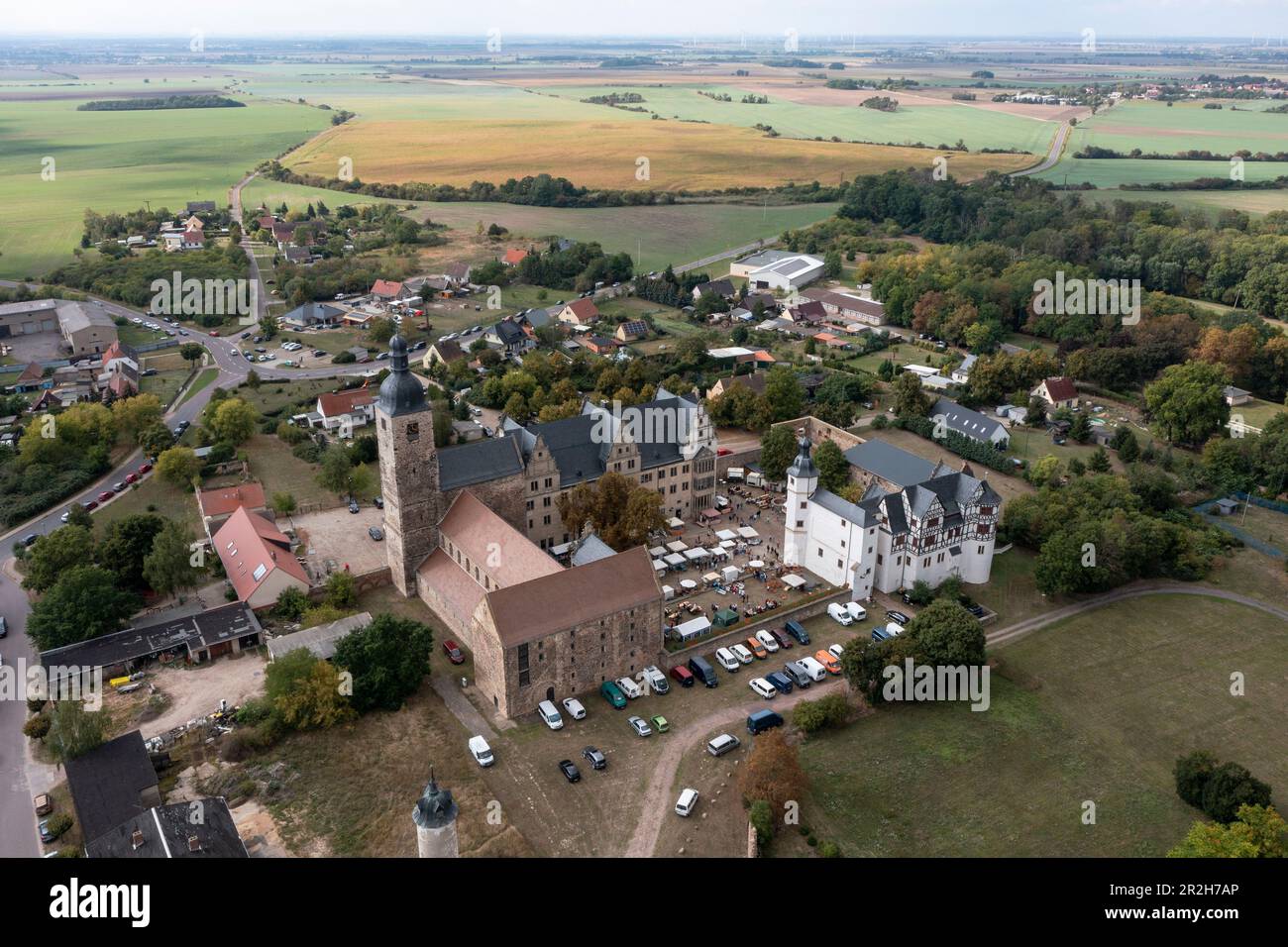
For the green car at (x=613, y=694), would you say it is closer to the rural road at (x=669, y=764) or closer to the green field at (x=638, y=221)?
the rural road at (x=669, y=764)

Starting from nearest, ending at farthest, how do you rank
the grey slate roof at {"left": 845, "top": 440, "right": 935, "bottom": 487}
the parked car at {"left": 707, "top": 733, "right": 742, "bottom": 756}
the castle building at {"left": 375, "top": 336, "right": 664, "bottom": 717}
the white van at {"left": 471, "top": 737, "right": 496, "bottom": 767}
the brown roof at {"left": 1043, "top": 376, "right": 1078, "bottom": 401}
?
1. the white van at {"left": 471, "top": 737, "right": 496, "bottom": 767}
2. the parked car at {"left": 707, "top": 733, "right": 742, "bottom": 756}
3. the castle building at {"left": 375, "top": 336, "right": 664, "bottom": 717}
4. the grey slate roof at {"left": 845, "top": 440, "right": 935, "bottom": 487}
5. the brown roof at {"left": 1043, "top": 376, "right": 1078, "bottom": 401}

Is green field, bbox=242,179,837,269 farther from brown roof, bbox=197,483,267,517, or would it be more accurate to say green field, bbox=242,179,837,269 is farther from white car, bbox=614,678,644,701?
white car, bbox=614,678,644,701

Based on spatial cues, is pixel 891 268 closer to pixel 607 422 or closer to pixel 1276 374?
pixel 1276 374

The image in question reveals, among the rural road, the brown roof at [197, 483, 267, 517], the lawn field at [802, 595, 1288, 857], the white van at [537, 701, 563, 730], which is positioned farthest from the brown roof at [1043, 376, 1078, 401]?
the brown roof at [197, 483, 267, 517]

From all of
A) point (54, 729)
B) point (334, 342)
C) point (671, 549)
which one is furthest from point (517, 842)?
point (334, 342)

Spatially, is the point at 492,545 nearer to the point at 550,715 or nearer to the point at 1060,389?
the point at 550,715

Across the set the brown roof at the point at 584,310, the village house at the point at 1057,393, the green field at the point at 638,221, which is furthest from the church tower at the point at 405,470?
the green field at the point at 638,221

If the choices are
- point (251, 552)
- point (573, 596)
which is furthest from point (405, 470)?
point (573, 596)
